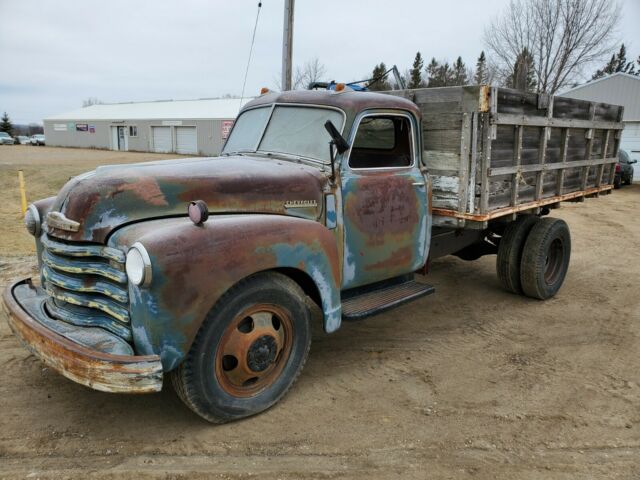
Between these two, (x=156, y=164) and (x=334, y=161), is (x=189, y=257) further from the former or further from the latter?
(x=334, y=161)

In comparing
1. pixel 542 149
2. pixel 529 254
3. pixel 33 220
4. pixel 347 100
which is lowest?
pixel 529 254

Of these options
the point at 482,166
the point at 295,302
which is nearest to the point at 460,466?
the point at 295,302

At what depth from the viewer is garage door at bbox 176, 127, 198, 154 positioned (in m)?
34.0

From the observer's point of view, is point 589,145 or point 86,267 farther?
point 589,145

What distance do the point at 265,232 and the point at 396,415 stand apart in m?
1.47

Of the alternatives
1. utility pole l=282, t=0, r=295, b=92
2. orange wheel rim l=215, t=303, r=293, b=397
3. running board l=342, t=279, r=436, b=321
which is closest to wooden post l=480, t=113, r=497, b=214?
running board l=342, t=279, r=436, b=321

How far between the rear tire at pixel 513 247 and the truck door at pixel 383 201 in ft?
5.07

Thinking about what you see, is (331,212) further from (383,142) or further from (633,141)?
(633,141)

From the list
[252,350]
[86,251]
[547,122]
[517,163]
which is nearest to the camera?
[86,251]

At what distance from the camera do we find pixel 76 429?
10.2 ft

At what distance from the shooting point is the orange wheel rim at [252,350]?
3.09m

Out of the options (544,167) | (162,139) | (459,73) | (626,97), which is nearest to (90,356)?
(544,167)

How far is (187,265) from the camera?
A: 2711 mm

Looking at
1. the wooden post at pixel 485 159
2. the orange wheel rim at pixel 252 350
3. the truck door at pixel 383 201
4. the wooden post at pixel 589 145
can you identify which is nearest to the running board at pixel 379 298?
the truck door at pixel 383 201
